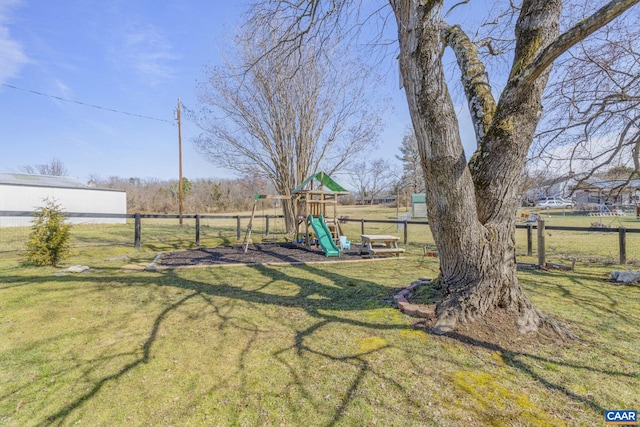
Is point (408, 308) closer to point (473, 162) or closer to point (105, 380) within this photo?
point (473, 162)

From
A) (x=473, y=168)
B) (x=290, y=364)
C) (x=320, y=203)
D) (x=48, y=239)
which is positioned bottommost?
(x=290, y=364)

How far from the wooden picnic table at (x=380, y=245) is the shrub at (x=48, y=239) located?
21.6 ft

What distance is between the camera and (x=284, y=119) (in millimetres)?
11992

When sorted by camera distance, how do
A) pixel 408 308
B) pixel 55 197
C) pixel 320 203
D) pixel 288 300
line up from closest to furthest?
pixel 408 308, pixel 288 300, pixel 320 203, pixel 55 197

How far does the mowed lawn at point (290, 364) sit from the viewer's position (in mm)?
1660

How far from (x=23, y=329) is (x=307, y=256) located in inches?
210

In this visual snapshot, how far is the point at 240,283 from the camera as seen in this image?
4.60 meters

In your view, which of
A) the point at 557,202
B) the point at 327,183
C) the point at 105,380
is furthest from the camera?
the point at 557,202

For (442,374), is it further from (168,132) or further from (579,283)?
(168,132)

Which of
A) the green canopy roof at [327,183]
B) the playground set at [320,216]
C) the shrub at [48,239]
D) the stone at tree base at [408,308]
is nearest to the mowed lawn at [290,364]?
the stone at tree base at [408,308]

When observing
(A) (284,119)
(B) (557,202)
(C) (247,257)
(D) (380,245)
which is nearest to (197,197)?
(A) (284,119)

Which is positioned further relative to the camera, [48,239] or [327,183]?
[327,183]

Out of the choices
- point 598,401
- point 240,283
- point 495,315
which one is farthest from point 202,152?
point 598,401

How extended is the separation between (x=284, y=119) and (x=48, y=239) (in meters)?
8.72
